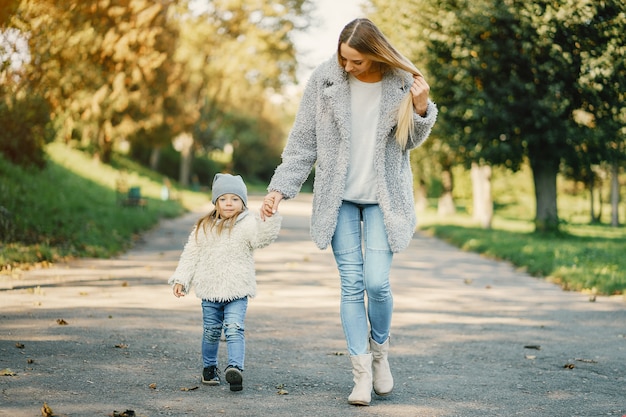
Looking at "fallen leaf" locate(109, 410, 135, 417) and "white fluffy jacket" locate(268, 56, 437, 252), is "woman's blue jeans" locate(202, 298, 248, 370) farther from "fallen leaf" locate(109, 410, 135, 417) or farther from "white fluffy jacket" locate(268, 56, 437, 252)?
"fallen leaf" locate(109, 410, 135, 417)

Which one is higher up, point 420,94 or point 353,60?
point 353,60

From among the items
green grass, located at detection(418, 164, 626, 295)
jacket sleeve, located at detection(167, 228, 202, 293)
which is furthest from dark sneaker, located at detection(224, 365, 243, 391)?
green grass, located at detection(418, 164, 626, 295)

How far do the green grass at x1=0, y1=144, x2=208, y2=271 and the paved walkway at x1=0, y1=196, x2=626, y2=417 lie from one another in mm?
997

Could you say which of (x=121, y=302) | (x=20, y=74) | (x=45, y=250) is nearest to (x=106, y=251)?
(x=45, y=250)

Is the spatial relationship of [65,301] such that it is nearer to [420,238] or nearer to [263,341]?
[263,341]

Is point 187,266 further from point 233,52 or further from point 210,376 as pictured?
point 233,52

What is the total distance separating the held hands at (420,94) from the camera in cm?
450

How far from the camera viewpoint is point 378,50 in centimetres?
441

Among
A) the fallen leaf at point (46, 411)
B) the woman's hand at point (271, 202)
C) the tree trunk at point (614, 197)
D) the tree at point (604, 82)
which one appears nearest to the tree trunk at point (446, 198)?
the tree trunk at point (614, 197)

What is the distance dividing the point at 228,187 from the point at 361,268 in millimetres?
944

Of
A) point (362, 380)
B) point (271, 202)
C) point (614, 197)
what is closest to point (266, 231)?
point (271, 202)

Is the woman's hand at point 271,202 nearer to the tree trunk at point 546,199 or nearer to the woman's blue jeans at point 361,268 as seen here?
the woman's blue jeans at point 361,268

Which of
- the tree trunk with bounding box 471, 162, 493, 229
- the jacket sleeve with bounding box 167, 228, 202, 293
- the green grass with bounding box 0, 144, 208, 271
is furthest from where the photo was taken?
the tree trunk with bounding box 471, 162, 493, 229

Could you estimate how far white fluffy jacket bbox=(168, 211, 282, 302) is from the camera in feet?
16.0
